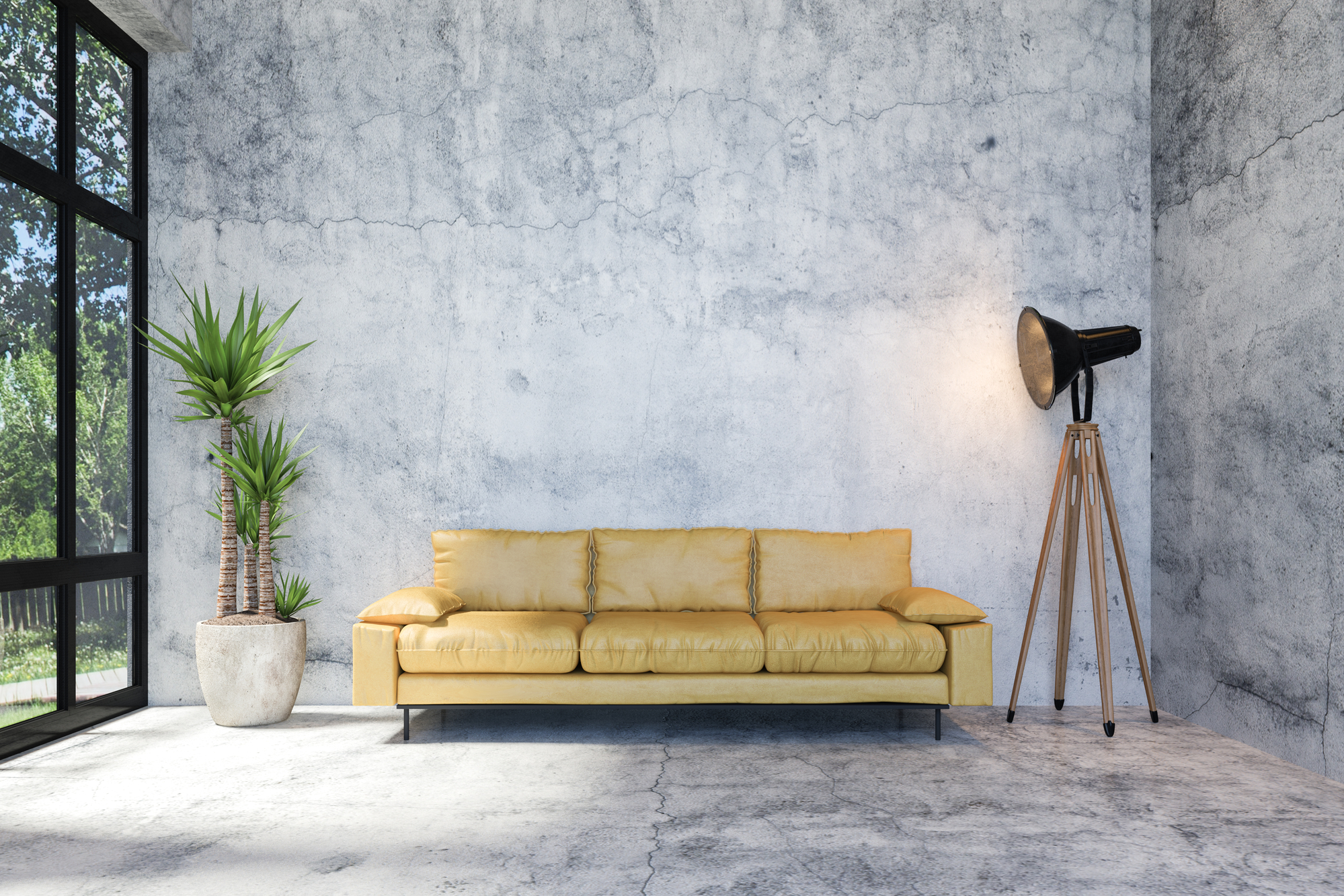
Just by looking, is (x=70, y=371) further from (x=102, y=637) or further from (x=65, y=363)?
(x=102, y=637)

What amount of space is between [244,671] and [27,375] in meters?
1.48

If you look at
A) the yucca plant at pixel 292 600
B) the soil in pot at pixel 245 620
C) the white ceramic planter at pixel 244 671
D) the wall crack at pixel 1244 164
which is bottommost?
the white ceramic planter at pixel 244 671

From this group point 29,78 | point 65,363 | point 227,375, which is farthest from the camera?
point 227,375

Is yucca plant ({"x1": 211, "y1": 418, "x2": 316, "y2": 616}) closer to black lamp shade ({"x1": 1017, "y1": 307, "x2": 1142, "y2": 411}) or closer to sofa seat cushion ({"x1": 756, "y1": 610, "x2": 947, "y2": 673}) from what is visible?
sofa seat cushion ({"x1": 756, "y1": 610, "x2": 947, "y2": 673})

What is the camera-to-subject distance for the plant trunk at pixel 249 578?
3889 mm

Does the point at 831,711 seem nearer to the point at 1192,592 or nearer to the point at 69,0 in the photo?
the point at 1192,592

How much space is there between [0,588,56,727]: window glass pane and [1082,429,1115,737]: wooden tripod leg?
14.2ft

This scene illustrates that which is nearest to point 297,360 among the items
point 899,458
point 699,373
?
point 699,373

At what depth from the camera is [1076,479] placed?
3.96 meters

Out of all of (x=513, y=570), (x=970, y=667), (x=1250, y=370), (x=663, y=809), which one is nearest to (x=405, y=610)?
(x=513, y=570)

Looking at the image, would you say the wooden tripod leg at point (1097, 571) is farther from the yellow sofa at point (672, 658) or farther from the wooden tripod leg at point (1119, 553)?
the yellow sofa at point (672, 658)

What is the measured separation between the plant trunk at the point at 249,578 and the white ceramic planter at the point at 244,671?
0.75 feet

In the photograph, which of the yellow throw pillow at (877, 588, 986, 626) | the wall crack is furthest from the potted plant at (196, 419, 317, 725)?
the wall crack

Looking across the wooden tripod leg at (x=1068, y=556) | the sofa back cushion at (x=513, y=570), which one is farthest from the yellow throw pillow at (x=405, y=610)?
the wooden tripod leg at (x=1068, y=556)
